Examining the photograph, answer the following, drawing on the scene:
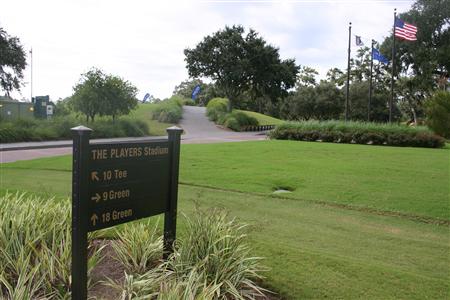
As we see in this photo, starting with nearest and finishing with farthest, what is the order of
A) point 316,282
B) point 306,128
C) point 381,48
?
1. point 316,282
2. point 306,128
3. point 381,48

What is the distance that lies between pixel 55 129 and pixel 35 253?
22.7 metres

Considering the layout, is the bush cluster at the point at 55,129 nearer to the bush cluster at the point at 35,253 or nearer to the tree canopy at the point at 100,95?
the tree canopy at the point at 100,95

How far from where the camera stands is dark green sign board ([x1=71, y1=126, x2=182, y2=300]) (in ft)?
10.7

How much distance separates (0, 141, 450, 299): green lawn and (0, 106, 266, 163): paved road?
378 cm

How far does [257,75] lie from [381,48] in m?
13.6

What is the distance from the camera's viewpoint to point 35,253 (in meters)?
4.10

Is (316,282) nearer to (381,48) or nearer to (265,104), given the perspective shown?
(381,48)

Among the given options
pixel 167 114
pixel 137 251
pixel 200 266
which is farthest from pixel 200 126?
pixel 200 266

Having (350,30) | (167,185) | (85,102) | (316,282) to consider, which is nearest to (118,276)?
(167,185)

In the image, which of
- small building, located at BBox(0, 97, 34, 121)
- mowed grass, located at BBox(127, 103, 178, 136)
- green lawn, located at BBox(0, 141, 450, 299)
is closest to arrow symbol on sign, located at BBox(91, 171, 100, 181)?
green lawn, located at BBox(0, 141, 450, 299)

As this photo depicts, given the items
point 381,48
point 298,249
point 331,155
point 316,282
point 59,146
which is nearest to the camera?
point 316,282

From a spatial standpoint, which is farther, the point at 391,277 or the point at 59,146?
the point at 59,146

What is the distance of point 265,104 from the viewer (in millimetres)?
76625

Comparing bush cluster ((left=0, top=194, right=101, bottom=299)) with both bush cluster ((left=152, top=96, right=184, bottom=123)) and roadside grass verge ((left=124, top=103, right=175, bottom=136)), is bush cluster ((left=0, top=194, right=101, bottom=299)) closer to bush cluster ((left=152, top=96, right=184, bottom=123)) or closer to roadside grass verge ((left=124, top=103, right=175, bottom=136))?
roadside grass verge ((left=124, top=103, right=175, bottom=136))
